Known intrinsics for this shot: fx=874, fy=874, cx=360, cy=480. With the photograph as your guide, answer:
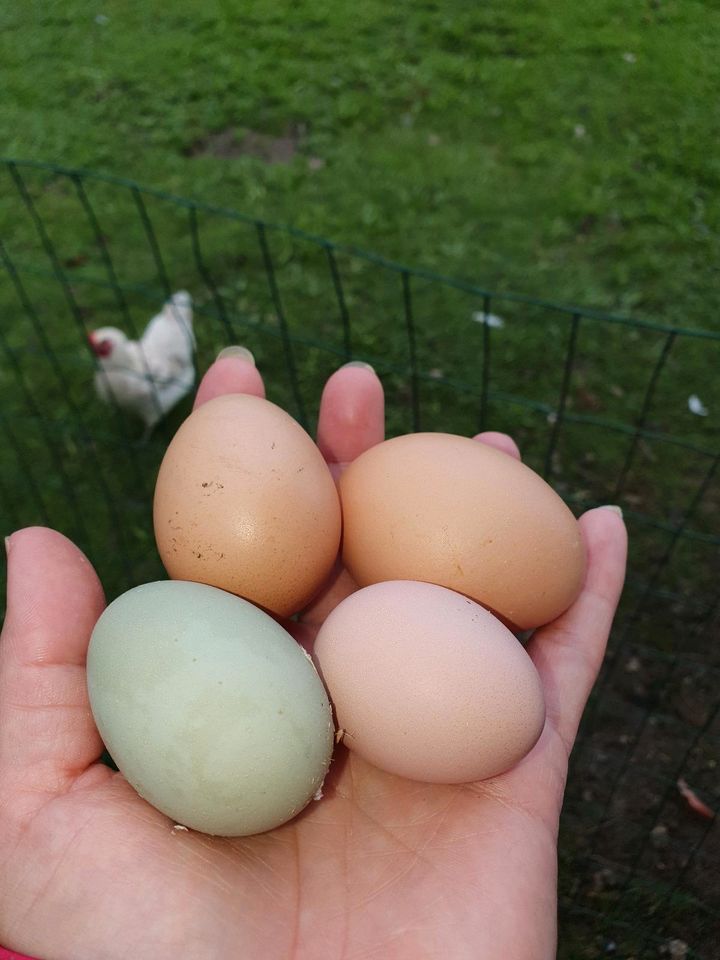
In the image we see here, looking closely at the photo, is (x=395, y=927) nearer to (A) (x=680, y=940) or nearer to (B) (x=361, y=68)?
(A) (x=680, y=940)

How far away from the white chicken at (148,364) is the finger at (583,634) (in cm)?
187

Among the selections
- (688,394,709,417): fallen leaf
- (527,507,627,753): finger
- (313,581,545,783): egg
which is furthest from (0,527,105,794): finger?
(688,394,709,417): fallen leaf

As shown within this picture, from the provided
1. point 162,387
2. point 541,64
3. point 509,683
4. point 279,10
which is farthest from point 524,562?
point 279,10

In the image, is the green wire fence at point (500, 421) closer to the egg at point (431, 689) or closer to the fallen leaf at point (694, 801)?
the fallen leaf at point (694, 801)

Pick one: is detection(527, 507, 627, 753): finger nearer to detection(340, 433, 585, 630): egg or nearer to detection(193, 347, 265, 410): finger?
detection(340, 433, 585, 630): egg

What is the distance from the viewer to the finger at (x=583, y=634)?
5.14 feet

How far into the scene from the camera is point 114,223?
4.16 metres

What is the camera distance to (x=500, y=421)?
3281 mm

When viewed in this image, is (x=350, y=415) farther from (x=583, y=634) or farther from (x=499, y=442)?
(x=583, y=634)

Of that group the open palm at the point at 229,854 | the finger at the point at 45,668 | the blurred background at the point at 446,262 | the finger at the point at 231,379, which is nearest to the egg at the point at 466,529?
the open palm at the point at 229,854

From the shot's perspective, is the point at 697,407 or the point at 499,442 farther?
the point at 697,407

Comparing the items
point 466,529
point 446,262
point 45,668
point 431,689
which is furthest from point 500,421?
point 45,668

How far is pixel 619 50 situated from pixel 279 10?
1967mm

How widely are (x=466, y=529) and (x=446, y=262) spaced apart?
2.58 meters
